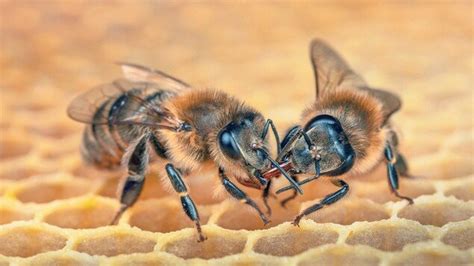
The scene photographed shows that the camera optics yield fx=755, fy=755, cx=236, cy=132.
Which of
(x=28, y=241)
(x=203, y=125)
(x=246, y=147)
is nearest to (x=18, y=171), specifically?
(x=28, y=241)

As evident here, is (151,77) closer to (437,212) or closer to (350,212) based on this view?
(350,212)

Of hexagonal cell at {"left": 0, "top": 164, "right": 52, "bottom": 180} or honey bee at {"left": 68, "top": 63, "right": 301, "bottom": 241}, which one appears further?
hexagonal cell at {"left": 0, "top": 164, "right": 52, "bottom": 180}

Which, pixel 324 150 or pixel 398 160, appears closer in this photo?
pixel 324 150

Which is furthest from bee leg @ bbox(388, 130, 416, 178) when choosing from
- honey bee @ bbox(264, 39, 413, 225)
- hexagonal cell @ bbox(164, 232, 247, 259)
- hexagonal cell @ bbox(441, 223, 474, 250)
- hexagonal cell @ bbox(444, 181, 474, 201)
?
hexagonal cell @ bbox(164, 232, 247, 259)

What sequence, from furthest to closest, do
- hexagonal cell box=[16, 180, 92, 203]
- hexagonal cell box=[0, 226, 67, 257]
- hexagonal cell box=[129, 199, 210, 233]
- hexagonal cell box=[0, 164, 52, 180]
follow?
hexagonal cell box=[0, 164, 52, 180], hexagonal cell box=[16, 180, 92, 203], hexagonal cell box=[129, 199, 210, 233], hexagonal cell box=[0, 226, 67, 257]

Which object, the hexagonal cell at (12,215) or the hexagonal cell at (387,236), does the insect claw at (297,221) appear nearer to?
the hexagonal cell at (387,236)

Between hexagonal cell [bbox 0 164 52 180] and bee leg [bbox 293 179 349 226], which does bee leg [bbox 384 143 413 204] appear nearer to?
bee leg [bbox 293 179 349 226]

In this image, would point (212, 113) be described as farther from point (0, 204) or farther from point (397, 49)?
point (397, 49)
